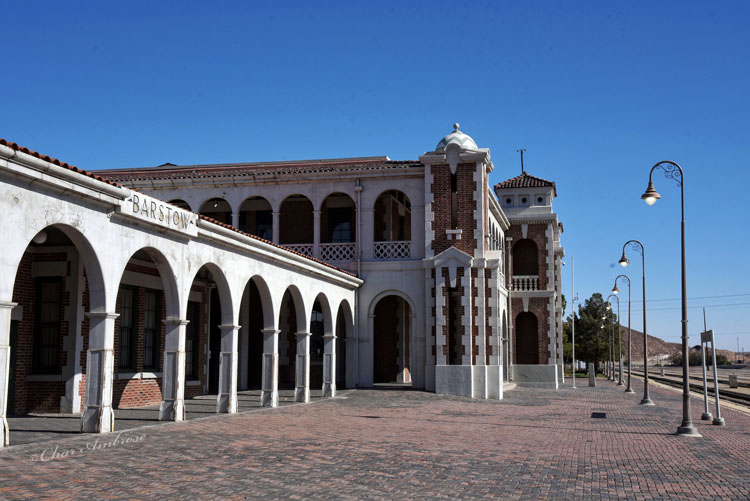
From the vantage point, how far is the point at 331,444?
41.4 ft

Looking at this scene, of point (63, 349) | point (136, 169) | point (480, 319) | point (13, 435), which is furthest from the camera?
point (136, 169)

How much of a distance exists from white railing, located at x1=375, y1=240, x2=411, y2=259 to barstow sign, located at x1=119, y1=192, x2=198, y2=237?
14.1 metres

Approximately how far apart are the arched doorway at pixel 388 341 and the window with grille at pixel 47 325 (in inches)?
678

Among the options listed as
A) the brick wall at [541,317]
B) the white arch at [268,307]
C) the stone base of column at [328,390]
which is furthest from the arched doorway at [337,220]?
the brick wall at [541,317]

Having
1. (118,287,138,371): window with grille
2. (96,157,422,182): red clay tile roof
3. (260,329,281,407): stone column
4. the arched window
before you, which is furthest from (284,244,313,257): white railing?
the arched window

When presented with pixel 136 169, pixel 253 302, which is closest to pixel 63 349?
pixel 253 302

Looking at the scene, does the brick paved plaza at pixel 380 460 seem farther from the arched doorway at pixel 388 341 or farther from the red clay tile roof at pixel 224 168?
the red clay tile roof at pixel 224 168

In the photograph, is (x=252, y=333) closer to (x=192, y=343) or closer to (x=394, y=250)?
(x=394, y=250)

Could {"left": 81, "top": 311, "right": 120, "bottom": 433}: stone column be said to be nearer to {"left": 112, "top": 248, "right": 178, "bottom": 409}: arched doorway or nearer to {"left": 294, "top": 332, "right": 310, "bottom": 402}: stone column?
{"left": 112, "top": 248, "right": 178, "bottom": 409}: arched doorway

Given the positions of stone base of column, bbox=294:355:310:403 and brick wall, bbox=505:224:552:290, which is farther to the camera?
brick wall, bbox=505:224:552:290

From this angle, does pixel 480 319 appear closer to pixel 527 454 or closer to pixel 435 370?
pixel 435 370

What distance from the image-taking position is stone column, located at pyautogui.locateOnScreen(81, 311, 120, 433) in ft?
41.0

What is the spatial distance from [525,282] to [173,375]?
27.6 meters

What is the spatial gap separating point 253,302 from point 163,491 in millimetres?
21636
